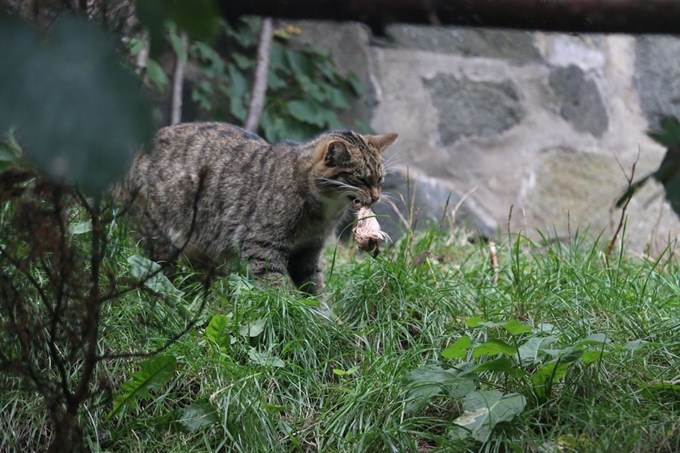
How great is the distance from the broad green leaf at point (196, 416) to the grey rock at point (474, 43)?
343 centimetres

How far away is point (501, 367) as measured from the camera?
243 centimetres

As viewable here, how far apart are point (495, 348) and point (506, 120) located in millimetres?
3291

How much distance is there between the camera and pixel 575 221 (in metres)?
5.24

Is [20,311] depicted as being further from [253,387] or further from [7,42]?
[7,42]

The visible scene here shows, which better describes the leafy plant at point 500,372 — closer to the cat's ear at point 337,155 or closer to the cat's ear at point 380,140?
the cat's ear at point 337,155

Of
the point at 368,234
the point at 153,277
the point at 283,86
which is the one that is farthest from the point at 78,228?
the point at 283,86

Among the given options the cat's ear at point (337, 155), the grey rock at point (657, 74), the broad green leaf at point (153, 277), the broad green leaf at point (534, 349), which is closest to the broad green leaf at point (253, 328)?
the broad green leaf at point (153, 277)

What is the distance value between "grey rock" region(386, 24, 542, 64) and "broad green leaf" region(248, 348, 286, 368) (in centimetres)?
311

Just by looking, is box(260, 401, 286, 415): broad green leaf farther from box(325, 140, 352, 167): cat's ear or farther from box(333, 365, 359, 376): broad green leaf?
box(325, 140, 352, 167): cat's ear

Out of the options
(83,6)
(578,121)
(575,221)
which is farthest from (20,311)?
(578,121)

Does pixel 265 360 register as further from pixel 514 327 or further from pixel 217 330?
pixel 514 327

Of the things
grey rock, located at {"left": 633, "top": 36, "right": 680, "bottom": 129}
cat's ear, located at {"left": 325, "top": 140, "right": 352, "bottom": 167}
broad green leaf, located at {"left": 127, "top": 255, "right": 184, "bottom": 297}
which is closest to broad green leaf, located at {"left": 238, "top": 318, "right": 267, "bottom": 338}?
broad green leaf, located at {"left": 127, "top": 255, "right": 184, "bottom": 297}

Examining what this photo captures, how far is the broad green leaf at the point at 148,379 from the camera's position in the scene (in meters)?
2.41

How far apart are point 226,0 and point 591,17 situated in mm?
417
